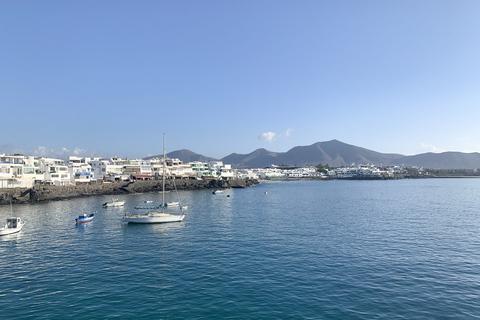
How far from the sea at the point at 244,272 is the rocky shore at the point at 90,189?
43438mm

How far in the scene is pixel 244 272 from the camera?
26609 mm

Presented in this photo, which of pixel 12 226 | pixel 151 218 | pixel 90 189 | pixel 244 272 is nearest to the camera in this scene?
pixel 244 272

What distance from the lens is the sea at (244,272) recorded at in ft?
64.5

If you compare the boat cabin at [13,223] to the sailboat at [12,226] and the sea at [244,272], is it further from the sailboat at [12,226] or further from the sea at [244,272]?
the sea at [244,272]

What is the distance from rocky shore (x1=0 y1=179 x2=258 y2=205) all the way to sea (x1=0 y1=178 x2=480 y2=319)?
1710 inches

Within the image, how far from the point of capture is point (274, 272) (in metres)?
26.5

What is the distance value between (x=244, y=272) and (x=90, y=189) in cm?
9887

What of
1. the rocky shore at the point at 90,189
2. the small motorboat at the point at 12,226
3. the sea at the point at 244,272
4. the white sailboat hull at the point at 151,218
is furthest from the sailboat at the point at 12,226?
the rocky shore at the point at 90,189

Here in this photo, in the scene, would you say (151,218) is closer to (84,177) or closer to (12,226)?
(12,226)

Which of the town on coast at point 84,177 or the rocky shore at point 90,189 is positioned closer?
the rocky shore at point 90,189

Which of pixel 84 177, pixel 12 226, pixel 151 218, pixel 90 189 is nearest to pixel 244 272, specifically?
pixel 151 218

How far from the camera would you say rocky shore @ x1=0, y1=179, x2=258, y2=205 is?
85500 mm

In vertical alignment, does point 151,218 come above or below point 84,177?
below

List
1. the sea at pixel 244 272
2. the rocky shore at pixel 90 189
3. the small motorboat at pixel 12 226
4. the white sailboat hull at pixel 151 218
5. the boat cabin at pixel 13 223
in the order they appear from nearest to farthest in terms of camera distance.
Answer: the sea at pixel 244 272, the small motorboat at pixel 12 226, the boat cabin at pixel 13 223, the white sailboat hull at pixel 151 218, the rocky shore at pixel 90 189
